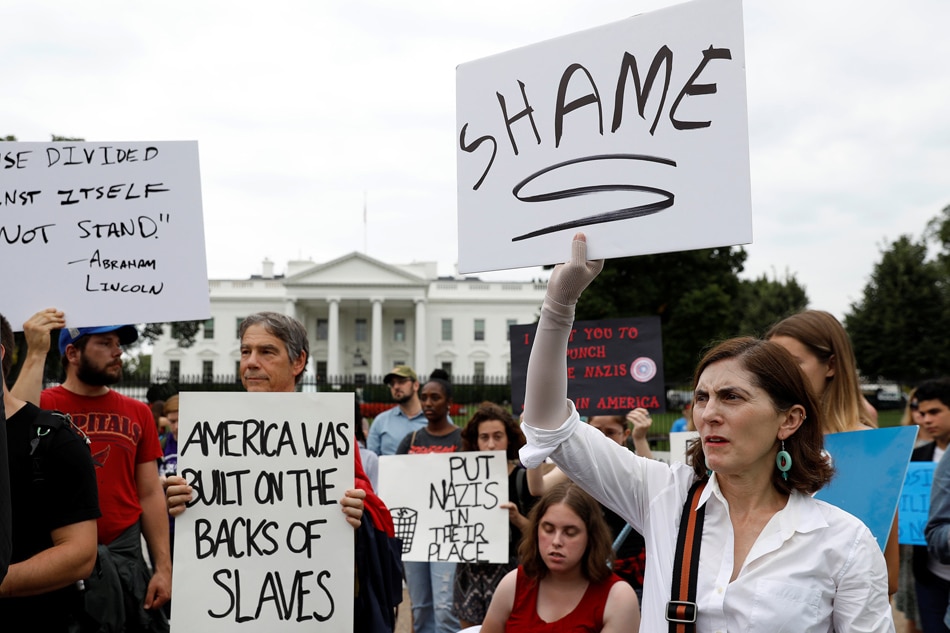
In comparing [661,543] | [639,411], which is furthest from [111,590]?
[639,411]

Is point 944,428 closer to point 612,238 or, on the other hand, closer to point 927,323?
point 612,238

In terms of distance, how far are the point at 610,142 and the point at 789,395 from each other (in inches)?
34.1

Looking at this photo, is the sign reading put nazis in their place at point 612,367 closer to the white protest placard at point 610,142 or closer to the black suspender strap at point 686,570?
the white protest placard at point 610,142

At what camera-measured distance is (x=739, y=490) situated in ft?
7.24

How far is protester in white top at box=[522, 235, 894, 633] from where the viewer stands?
2.04m

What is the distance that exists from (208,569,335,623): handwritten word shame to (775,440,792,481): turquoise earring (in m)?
1.59

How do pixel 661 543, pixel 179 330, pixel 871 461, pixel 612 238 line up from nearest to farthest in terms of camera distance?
pixel 661 543
pixel 612 238
pixel 871 461
pixel 179 330

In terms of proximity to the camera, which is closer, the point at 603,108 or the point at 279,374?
the point at 603,108

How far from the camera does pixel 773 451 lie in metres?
2.24

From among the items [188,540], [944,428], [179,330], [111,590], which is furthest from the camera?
[179,330]

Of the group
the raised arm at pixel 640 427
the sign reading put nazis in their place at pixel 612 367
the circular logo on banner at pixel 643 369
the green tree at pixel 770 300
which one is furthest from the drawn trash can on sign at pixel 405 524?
the green tree at pixel 770 300

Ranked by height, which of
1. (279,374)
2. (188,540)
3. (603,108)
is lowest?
(188,540)

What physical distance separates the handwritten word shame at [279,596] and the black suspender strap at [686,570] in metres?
1.35

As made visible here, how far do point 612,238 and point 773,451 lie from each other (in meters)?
0.71
